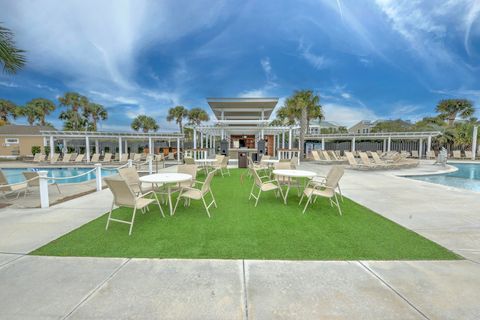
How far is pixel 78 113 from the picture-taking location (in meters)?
32.0

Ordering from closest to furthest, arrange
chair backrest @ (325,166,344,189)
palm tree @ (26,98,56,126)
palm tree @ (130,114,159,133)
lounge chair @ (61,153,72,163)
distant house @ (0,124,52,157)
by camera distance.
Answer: chair backrest @ (325,166,344,189) < lounge chair @ (61,153,72,163) < distant house @ (0,124,52,157) < palm tree @ (26,98,56,126) < palm tree @ (130,114,159,133)

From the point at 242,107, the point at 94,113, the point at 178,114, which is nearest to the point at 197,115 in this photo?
the point at 178,114

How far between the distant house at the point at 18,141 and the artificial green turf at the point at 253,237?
32169mm

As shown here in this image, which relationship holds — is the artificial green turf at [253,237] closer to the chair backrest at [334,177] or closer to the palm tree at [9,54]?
the chair backrest at [334,177]

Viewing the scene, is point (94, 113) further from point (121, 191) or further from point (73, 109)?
point (121, 191)

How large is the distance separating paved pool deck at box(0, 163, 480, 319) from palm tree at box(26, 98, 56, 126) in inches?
1784

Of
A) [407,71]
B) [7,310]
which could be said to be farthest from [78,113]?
[407,71]

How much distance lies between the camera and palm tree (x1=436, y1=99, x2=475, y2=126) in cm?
3114

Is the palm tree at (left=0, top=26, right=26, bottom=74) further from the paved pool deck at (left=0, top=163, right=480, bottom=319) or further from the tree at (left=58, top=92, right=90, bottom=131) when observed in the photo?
the tree at (left=58, top=92, right=90, bottom=131)

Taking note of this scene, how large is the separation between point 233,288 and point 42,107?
48788mm

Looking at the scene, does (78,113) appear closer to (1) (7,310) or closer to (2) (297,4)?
(2) (297,4)

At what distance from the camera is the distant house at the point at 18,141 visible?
1015 inches

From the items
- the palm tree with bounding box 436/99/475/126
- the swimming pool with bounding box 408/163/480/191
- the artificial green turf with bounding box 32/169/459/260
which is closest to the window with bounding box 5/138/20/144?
the artificial green turf with bounding box 32/169/459/260

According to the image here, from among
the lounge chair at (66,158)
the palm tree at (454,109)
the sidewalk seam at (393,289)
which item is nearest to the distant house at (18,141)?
the lounge chair at (66,158)
